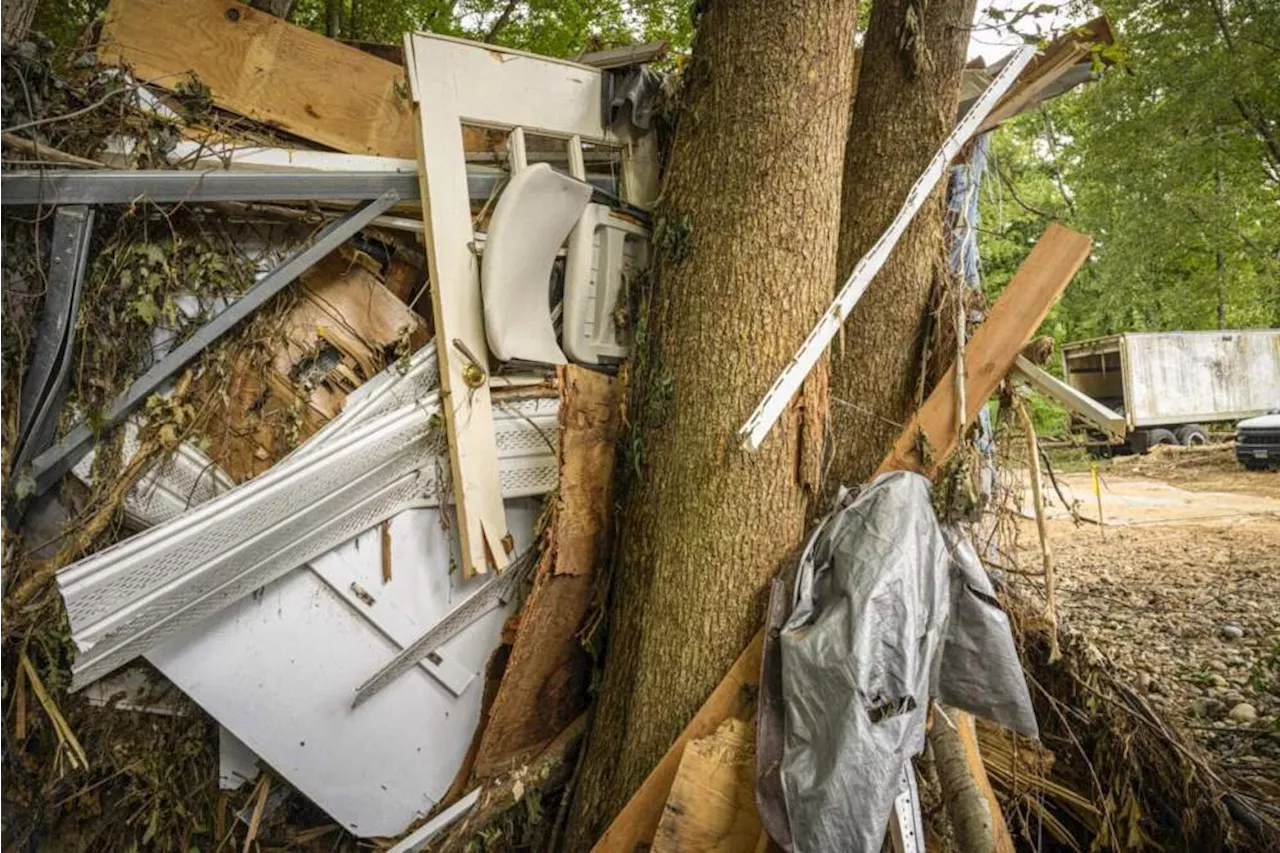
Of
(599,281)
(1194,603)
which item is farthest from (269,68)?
(1194,603)

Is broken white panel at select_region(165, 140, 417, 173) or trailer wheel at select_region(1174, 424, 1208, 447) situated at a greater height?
broken white panel at select_region(165, 140, 417, 173)

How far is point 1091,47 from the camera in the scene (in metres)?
2.76

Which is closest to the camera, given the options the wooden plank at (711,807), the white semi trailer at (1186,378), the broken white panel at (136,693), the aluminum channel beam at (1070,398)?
the wooden plank at (711,807)

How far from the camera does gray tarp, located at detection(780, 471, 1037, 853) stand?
1728 mm

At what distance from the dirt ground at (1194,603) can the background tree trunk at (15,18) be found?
3974 mm

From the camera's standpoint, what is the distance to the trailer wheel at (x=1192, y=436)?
536 inches

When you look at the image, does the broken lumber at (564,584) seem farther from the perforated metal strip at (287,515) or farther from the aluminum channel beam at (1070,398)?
the aluminum channel beam at (1070,398)

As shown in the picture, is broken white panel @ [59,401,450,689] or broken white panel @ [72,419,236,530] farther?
broken white panel @ [72,419,236,530]

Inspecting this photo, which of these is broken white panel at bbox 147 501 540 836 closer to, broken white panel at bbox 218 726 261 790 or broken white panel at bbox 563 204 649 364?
broken white panel at bbox 218 726 261 790

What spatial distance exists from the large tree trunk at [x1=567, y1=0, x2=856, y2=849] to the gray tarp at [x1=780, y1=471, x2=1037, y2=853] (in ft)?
0.72

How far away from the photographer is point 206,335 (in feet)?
7.76

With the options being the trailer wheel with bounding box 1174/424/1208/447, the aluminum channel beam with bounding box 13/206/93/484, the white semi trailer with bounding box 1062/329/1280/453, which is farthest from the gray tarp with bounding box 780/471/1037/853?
the trailer wheel with bounding box 1174/424/1208/447

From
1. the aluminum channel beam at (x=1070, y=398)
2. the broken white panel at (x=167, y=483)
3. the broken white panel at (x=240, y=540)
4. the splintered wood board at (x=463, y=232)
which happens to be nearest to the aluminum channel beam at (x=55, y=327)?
the broken white panel at (x=167, y=483)

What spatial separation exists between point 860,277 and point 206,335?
7.00ft
